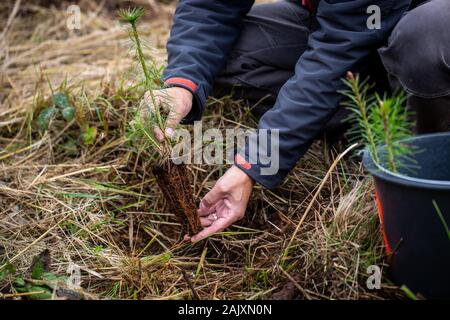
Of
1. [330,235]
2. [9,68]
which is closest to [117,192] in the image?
[330,235]

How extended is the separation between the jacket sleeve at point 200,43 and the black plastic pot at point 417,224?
88cm

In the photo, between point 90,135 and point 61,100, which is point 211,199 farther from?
point 61,100

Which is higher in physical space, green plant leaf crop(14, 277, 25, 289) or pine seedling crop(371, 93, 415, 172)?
pine seedling crop(371, 93, 415, 172)

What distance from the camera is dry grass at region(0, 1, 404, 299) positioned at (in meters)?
1.73

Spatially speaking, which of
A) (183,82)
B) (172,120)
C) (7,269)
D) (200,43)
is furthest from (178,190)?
(200,43)

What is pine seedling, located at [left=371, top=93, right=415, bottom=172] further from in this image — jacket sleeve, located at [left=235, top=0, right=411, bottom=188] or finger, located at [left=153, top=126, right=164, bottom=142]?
finger, located at [left=153, top=126, right=164, bottom=142]

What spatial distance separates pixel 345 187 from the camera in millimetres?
2037

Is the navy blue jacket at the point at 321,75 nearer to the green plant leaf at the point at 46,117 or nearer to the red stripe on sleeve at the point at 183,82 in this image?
the red stripe on sleeve at the point at 183,82

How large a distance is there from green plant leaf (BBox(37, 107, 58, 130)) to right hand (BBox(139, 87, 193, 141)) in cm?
81

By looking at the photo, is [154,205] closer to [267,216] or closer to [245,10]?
[267,216]

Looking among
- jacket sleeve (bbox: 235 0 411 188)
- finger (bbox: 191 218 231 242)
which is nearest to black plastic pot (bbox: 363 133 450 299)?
jacket sleeve (bbox: 235 0 411 188)

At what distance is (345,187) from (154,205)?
2.37 ft

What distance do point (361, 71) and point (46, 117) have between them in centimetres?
143

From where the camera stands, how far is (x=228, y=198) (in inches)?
75.1
